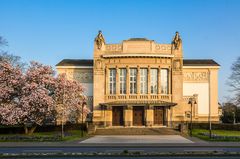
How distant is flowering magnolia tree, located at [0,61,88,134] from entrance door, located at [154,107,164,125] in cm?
1808

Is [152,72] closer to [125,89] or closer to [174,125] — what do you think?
[125,89]

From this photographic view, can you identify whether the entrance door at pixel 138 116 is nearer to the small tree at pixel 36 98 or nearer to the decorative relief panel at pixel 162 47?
the decorative relief panel at pixel 162 47

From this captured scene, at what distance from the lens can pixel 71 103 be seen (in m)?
56.0

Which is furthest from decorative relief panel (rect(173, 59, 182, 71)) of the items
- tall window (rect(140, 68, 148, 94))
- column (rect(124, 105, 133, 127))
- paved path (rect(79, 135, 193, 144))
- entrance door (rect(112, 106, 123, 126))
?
paved path (rect(79, 135, 193, 144))

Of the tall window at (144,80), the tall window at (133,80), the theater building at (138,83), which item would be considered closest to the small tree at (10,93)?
the theater building at (138,83)

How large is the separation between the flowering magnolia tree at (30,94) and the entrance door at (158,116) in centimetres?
1808

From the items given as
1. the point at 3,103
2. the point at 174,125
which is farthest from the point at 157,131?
the point at 3,103

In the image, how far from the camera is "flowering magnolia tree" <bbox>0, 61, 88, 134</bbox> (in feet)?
160

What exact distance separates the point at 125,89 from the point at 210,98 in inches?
607

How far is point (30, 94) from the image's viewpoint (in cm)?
4972

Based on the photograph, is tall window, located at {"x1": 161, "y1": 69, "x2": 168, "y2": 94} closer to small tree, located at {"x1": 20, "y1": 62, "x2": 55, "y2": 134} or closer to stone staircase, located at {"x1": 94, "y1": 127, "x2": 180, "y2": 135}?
stone staircase, located at {"x1": 94, "y1": 127, "x2": 180, "y2": 135}

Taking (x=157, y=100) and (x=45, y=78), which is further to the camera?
(x=157, y=100)

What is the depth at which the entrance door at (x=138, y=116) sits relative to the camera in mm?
66188

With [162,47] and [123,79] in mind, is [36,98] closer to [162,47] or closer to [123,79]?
[123,79]
